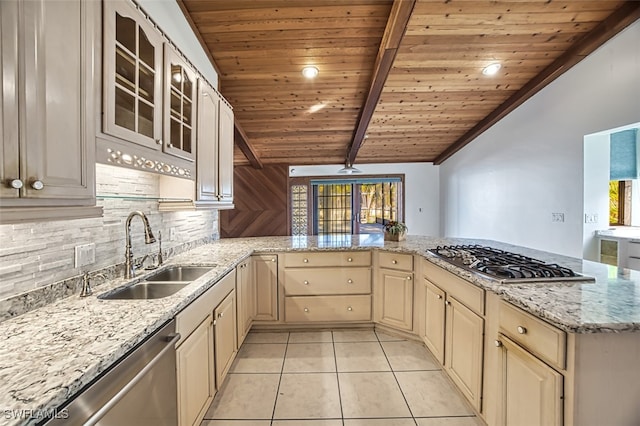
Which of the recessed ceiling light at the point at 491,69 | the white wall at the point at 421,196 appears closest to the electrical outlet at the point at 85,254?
the recessed ceiling light at the point at 491,69

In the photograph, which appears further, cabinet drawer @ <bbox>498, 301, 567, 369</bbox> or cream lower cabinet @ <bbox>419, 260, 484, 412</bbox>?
cream lower cabinet @ <bbox>419, 260, 484, 412</bbox>

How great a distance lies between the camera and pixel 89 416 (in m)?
0.79

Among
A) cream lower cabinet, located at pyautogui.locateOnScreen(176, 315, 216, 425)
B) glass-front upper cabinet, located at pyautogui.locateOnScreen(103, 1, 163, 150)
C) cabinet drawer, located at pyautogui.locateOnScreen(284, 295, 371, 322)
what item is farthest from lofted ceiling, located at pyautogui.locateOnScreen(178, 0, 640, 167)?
cream lower cabinet, located at pyautogui.locateOnScreen(176, 315, 216, 425)

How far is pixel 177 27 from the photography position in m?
2.51

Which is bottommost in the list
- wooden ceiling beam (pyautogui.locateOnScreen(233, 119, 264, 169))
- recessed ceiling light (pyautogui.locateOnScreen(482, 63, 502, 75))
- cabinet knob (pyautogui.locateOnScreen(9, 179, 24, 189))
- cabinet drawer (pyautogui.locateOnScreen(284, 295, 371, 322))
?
cabinet drawer (pyautogui.locateOnScreen(284, 295, 371, 322))

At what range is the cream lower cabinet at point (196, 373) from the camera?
1.35m

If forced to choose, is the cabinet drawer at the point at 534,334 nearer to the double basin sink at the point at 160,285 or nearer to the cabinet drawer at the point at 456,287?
the cabinet drawer at the point at 456,287

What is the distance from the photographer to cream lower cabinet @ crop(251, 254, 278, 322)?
284 cm

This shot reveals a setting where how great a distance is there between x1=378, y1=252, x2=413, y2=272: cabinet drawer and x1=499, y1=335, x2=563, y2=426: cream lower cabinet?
1.22 m

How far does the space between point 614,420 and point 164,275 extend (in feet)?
7.79

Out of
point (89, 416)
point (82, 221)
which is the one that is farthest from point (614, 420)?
point (82, 221)

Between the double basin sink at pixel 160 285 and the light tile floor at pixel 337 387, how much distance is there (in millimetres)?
844

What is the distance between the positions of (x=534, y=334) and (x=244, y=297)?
6.74 ft

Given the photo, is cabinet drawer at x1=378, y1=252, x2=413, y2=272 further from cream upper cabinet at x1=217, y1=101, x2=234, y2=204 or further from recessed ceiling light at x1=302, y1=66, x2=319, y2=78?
recessed ceiling light at x1=302, y1=66, x2=319, y2=78
